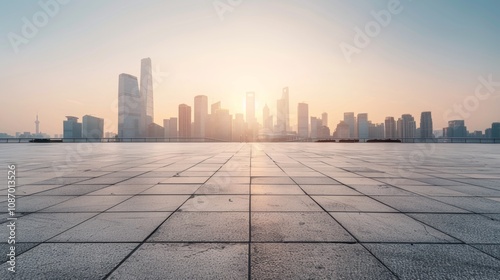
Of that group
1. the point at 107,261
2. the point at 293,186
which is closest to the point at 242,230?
the point at 107,261

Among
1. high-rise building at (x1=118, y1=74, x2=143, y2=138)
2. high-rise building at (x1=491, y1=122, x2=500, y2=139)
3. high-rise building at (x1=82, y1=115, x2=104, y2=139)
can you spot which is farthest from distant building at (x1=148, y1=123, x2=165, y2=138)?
high-rise building at (x1=491, y1=122, x2=500, y2=139)

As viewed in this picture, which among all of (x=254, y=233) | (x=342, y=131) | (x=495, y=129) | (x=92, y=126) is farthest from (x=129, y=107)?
(x=495, y=129)

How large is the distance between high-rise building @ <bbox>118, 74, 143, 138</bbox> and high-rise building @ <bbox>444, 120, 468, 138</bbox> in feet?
405

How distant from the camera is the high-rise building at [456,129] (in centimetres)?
10522

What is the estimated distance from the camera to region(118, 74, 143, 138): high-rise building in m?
74.6

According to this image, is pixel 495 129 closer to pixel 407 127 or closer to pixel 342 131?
pixel 407 127

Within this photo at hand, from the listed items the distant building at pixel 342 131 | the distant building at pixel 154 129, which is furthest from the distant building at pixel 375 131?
the distant building at pixel 154 129

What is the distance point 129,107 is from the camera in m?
80.7

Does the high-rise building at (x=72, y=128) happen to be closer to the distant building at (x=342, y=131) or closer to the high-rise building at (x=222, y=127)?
the high-rise building at (x=222, y=127)

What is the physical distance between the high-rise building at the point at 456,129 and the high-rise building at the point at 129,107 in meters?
124

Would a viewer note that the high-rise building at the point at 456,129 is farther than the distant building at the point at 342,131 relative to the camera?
No

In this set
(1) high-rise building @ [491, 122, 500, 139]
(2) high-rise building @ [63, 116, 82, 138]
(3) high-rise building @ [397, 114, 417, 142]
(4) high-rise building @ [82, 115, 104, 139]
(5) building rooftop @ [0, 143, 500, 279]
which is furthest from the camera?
(3) high-rise building @ [397, 114, 417, 142]

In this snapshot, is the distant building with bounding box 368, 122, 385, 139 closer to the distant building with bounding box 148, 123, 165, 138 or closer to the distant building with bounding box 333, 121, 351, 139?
the distant building with bounding box 333, 121, 351, 139

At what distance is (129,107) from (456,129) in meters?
131
